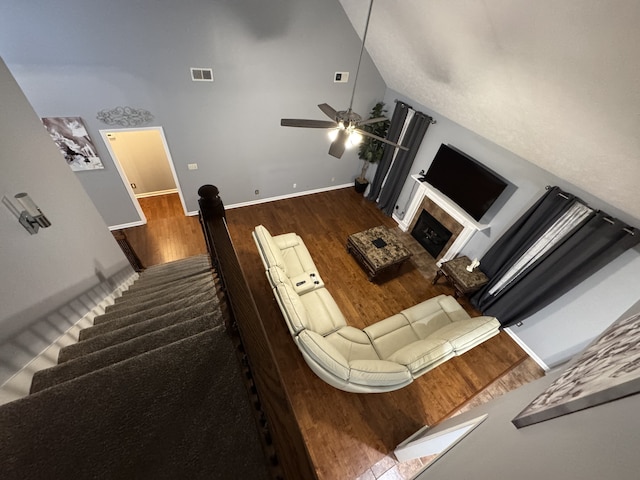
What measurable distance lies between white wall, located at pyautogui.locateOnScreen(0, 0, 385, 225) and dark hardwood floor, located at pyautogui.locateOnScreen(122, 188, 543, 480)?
2.68ft

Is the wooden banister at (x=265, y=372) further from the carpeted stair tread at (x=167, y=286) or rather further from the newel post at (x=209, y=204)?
the carpeted stair tread at (x=167, y=286)

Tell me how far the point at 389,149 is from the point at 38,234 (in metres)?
5.41

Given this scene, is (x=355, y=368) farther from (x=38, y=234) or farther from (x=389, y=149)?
(x=389, y=149)

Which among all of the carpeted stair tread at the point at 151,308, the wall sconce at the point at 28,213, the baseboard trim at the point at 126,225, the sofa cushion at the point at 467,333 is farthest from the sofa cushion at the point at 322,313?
the baseboard trim at the point at 126,225

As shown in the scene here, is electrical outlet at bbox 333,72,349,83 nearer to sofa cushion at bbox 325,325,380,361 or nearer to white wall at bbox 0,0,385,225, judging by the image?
white wall at bbox 0,0,385,225

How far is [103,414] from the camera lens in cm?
115

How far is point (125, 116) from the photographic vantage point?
380 cm

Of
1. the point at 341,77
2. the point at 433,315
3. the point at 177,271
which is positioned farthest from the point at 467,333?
the point at 341,77

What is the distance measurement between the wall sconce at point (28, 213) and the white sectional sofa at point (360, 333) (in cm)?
223

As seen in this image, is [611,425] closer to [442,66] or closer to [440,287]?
[442,66]

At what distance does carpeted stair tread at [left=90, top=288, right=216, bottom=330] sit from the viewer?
76.2 inches

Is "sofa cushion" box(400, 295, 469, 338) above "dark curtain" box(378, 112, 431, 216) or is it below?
below

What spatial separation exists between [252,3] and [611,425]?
15.9ft

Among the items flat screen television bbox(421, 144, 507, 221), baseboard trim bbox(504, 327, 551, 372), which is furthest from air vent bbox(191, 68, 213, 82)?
baseboard trim bbox(504, 327, 551, 372)
